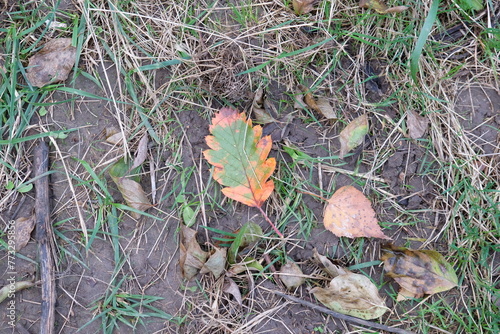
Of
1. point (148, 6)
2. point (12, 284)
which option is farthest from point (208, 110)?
point (12, 284)

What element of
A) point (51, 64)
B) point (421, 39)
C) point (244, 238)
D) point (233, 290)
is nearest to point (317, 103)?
point (421, 39)

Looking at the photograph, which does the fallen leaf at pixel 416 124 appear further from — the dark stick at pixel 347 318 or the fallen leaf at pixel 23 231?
the fallen leaf at pixel 23 231

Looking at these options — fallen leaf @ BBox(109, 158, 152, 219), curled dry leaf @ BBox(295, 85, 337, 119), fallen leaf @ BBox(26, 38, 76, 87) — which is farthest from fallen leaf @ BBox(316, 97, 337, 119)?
fallen leaf @ BBox(26, 38, 76, 87)

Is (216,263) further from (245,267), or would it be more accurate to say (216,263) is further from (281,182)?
(281,182)

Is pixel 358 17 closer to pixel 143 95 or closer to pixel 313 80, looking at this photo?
pixel 313 80

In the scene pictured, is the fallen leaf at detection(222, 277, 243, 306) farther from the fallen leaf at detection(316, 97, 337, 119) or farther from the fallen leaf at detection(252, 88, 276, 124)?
the fallen leaf at detection(316, 97, 337, 119)

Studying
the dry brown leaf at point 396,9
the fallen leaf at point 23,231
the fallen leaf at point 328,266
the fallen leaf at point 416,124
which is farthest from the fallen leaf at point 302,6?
the fallen leaf at point 23,231
